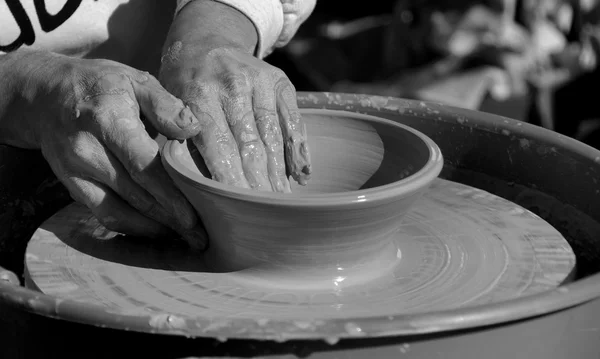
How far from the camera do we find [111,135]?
1279 mm

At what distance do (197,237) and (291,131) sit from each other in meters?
0.24

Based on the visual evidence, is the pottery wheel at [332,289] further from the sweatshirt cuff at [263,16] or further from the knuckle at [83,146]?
the sweatshirt cuff at [263,16]

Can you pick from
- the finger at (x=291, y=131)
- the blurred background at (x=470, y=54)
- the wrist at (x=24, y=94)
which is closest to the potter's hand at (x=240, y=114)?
the finger at (x=291, y=131)

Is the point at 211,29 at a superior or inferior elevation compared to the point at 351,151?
superior

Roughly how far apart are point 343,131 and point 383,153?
86mm

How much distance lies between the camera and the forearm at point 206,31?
148 cm

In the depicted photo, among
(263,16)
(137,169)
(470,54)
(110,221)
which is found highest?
(263,16)

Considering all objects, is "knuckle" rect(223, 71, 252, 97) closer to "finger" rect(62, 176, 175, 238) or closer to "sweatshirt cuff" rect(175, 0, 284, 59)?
"finger" rect(62, 176, 175, 238)

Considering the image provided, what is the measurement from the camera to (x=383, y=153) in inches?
59.5

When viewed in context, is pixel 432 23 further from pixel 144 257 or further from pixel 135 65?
pixel 144 257

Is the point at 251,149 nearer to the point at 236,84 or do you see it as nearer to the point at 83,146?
the point at 236,84

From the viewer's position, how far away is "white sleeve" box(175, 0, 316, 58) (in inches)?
68.5

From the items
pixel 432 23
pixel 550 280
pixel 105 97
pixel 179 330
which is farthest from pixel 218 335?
pixel 432 23

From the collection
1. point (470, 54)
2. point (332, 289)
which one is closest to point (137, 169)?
point (332, 289)
